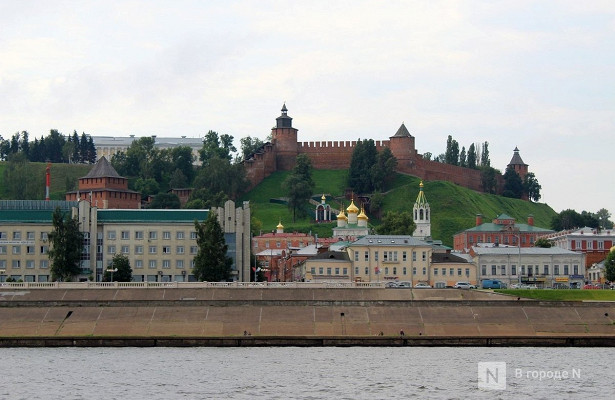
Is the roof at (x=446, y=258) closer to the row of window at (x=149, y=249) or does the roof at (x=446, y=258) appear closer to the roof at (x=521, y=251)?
the roof at (x=521, y=251)

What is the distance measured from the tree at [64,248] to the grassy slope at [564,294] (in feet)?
151

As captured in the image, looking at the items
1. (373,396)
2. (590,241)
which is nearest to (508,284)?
(590,241)

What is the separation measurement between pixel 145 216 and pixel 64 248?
39.0 ft

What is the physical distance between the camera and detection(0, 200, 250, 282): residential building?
145 m

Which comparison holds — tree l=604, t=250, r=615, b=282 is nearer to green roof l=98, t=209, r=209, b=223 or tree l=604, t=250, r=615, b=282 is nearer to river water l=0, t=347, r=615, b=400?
green roof l=98, t=209, r=209, b=223

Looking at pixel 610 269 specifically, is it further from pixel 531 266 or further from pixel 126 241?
pixel 126 241

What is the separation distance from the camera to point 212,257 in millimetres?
140250

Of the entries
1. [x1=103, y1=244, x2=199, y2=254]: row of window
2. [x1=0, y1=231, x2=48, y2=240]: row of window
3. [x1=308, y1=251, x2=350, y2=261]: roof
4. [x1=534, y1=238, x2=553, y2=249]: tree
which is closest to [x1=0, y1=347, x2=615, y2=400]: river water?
[x1=103, y1=244, x2=199, y2=254]: row of window

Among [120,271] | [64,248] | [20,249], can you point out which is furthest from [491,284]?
[20,249]

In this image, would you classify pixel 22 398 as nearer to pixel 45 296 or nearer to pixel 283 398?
pixel 283 398

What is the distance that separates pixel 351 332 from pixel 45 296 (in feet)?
93.2

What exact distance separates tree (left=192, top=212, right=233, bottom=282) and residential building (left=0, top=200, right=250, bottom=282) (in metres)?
4.69

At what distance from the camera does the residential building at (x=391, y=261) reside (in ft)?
505

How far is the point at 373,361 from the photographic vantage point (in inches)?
3361
